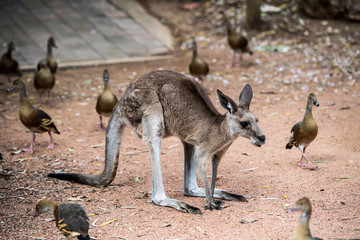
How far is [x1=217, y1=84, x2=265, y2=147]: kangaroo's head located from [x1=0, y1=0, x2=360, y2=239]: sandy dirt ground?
78 centimetres

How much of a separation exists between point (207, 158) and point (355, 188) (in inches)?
64.2

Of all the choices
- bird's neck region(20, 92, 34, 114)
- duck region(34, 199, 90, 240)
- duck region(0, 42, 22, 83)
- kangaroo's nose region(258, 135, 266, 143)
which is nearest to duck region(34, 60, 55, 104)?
duck region(0, 42, 22, 83)

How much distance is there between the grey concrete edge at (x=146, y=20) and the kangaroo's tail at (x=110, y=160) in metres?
6.99

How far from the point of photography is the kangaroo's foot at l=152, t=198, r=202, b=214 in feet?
16.2

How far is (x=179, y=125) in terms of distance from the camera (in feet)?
17.1

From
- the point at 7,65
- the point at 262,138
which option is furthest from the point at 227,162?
the point at 7,65

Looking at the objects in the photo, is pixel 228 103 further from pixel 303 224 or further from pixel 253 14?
pixel 253 14

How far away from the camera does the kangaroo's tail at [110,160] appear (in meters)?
5.42

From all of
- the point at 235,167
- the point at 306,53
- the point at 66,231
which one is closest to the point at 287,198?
the point at 235,167

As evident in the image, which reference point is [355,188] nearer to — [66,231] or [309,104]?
[309,104]

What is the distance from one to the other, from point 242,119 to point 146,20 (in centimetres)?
940

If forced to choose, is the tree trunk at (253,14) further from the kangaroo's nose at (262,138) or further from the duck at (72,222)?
the duck at (72,222)

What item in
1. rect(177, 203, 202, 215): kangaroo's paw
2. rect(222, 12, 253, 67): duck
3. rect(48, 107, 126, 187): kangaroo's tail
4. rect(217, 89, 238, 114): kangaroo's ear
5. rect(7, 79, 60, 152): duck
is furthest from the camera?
rect(222, 12, 253, 67): duck

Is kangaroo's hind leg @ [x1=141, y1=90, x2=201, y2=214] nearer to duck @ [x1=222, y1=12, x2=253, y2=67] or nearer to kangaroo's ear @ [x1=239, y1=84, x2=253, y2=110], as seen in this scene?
kangaroo's ear @ [x1=239, y1=84, x2=253, y2=110]
